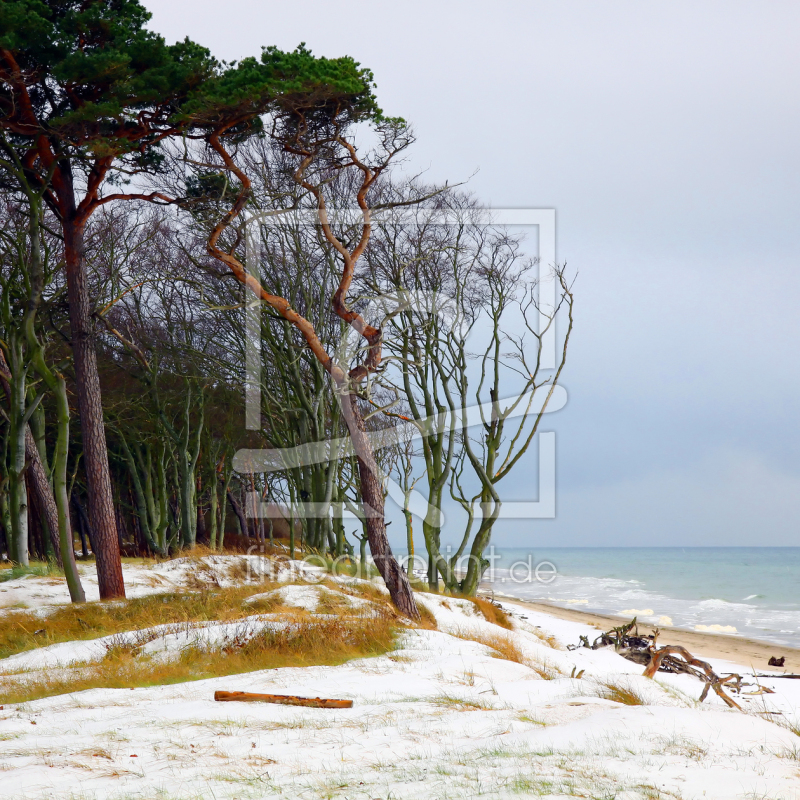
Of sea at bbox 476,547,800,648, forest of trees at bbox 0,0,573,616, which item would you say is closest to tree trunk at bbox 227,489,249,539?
forest of trees at bbox 0,0,573,616

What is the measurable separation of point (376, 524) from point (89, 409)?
532cm

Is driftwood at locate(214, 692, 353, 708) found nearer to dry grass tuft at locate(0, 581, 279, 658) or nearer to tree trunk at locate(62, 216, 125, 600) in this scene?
dry grass tuft at locate(0, 581, 279, 658)

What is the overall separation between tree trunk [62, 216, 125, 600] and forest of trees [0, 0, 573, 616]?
0.04m

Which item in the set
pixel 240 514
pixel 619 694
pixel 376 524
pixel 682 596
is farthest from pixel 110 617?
pixel 682 596

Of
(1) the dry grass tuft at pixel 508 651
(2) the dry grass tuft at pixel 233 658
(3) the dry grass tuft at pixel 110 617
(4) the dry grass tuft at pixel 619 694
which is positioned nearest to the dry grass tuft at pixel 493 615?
(1) the dry grass tuft at pixel 508 651

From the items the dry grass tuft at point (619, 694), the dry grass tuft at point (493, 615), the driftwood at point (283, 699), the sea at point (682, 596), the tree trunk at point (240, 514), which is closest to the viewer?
the driftwood at point (283, 699)

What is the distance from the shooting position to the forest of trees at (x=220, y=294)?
10.2 m

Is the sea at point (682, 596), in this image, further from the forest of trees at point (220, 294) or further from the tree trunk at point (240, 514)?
the tree trunk at point (240, 514)

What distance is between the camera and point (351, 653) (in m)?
7.38

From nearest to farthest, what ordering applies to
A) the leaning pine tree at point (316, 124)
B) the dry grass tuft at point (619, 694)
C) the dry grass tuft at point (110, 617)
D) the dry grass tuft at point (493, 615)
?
the dry grass tuft at point (619, 694)
the dry grass tuft at point (110, 617)
the leaning pine tree at point (316, 124)
the dry grass tuft at point (493, 615)

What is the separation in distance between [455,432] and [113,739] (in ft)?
41.1

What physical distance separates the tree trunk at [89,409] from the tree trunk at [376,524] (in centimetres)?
445

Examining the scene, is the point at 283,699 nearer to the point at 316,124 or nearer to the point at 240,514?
the point at 316,124

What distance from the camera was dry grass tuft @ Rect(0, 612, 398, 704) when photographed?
6383 mm
